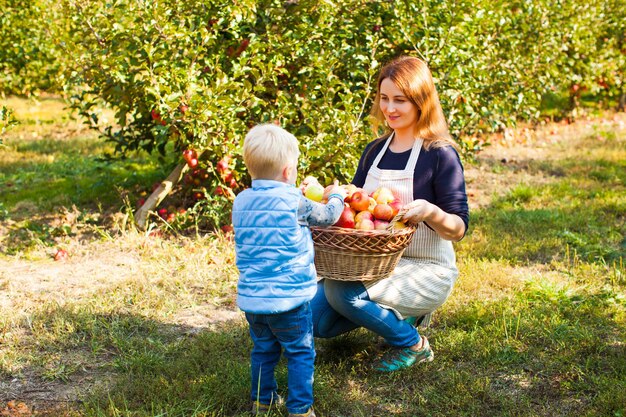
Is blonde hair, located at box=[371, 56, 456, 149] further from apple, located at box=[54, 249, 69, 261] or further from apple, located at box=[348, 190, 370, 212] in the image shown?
apple, located at box=[54, 249, 69, 261]

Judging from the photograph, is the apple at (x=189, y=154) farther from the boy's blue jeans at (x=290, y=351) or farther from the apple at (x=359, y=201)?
the boy's blue jeans at (x=290, y=351)

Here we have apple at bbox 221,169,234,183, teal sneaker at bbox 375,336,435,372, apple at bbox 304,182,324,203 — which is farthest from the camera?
apple at bbox 221,169,234,183

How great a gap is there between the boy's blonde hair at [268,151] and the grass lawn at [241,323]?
98cm

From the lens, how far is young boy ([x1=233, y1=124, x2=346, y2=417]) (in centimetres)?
245

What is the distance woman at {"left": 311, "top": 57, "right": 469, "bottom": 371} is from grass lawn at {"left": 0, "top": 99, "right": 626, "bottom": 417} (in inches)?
7.2

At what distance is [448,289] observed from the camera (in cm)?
305

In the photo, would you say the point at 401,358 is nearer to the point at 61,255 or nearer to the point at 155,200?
the point at 61,255

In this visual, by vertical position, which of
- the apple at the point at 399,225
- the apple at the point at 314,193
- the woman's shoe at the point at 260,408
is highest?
the apple at the point at 314,193

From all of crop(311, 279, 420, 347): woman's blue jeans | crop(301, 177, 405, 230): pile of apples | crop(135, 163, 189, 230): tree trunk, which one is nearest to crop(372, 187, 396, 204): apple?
crop(301, 177, 405, 230): pile of apples

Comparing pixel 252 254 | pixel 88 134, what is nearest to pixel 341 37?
pixel 252 254

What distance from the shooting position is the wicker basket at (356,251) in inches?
104

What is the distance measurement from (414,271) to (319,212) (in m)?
0.68

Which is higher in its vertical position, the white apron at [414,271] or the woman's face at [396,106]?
the woman's face at [396,106]

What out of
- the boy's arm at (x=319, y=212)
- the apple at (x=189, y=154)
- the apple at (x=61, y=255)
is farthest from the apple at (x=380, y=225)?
the apple at (x=61, y=255)
